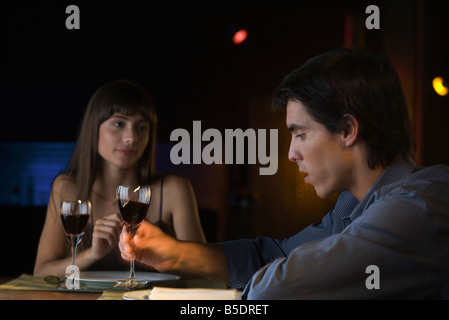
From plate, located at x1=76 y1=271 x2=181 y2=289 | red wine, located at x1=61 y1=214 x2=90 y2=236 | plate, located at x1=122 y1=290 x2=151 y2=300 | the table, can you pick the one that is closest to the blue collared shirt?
plate, located at x1=122 y1=290 x2=151 y2=300

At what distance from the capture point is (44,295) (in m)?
1.45

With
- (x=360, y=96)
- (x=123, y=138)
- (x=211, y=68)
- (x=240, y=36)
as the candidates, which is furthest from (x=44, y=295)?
(x=240, y=36)

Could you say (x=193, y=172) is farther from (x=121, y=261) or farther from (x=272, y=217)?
(x=121, y=261)

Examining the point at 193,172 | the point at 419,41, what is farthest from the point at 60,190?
the point at 193,172

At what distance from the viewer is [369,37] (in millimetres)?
5094

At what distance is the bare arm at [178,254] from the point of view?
168 centimetres

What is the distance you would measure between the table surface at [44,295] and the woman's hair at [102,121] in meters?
1.12

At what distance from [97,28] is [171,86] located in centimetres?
90

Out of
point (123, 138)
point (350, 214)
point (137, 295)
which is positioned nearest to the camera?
point (137, 295)

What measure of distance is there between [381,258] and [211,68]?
204 inches

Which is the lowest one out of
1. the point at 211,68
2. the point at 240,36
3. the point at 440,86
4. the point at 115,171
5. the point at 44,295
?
the point at 44,295

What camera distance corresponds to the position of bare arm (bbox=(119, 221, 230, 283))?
1677 mm

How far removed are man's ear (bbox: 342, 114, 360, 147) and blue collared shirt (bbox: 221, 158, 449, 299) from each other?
25 centimetres

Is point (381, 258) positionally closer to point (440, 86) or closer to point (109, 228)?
point (109, 228)
